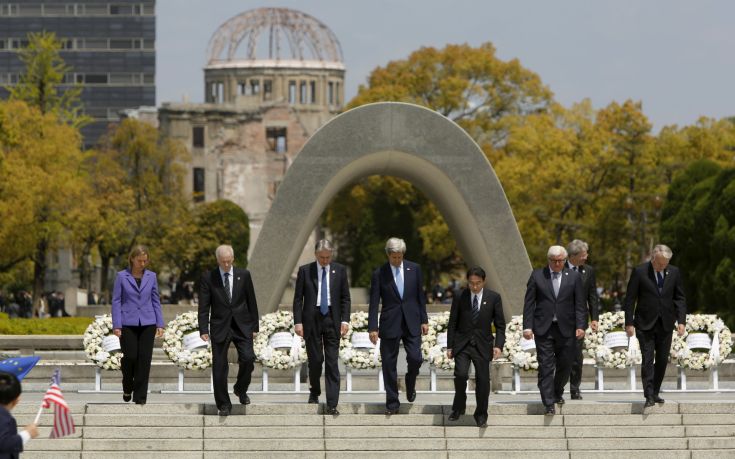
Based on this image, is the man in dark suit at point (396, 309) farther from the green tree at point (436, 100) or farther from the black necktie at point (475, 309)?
the green tree at point (436, 100)

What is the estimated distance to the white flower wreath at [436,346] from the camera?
23.1 metres

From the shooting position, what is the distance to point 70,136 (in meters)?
57.2

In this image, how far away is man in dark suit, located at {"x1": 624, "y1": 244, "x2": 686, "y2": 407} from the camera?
63.4 ft

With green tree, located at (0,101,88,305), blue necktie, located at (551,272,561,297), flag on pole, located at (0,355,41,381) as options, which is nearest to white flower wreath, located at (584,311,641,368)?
blue necktie, located at (551,272,561,297)

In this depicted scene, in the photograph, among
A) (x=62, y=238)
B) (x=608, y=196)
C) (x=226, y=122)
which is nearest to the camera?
(x=608, y=196)

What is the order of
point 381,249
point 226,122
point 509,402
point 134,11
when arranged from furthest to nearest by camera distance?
point 134,11
point 226,122
point 381,249
point 509,402

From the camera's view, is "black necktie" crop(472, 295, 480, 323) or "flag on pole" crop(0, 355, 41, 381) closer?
"black necktie" crop(472, 295, 480, 323)

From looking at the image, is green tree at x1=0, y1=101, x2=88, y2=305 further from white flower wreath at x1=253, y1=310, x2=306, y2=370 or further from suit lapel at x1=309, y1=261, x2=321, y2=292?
suit lapel at x1=309, y1=261, x2=321, y2=292

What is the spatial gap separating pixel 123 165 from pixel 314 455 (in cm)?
5478

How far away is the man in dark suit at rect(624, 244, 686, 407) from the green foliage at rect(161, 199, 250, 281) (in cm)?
4739

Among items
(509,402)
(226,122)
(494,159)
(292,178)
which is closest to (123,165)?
(494,159)

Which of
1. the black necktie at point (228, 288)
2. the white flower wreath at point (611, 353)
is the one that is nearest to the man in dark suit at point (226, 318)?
the black necktie at point (228, 288)

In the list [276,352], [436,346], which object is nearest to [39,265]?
[276,352]

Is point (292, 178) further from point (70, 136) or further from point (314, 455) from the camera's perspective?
point (70, 136)
